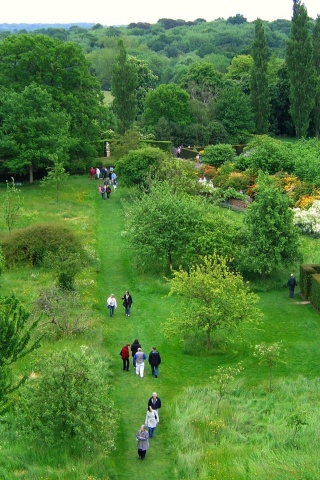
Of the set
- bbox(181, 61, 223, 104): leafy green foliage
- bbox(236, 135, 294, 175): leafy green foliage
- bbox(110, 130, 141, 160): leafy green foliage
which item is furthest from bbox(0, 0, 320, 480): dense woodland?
bbox(181, 61, 223, 104): leafy green foliage

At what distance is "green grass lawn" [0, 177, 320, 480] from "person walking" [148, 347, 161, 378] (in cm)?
26

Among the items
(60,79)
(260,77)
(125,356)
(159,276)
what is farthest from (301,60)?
(125,356)

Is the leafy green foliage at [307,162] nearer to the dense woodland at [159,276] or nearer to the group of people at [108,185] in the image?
the dense woodland at [159,276]

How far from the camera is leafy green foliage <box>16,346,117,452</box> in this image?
15.2m

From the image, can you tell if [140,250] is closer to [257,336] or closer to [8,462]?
[257,336]

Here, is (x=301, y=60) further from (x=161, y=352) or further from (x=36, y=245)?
(x=161, y=352)

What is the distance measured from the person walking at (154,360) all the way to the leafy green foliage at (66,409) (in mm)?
3760

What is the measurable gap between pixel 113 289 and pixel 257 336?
24.5 feet

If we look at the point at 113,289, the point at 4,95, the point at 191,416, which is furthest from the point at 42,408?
the point at 4,95

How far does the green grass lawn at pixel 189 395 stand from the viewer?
1480 cm

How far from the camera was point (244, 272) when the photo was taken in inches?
1145

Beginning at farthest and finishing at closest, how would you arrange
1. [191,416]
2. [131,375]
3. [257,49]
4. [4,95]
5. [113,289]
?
[257,49] → [4,95] → [113,289] → [131,375] → [191,416]

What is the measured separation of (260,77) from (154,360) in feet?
149

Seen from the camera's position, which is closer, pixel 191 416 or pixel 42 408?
pixel 42 408
